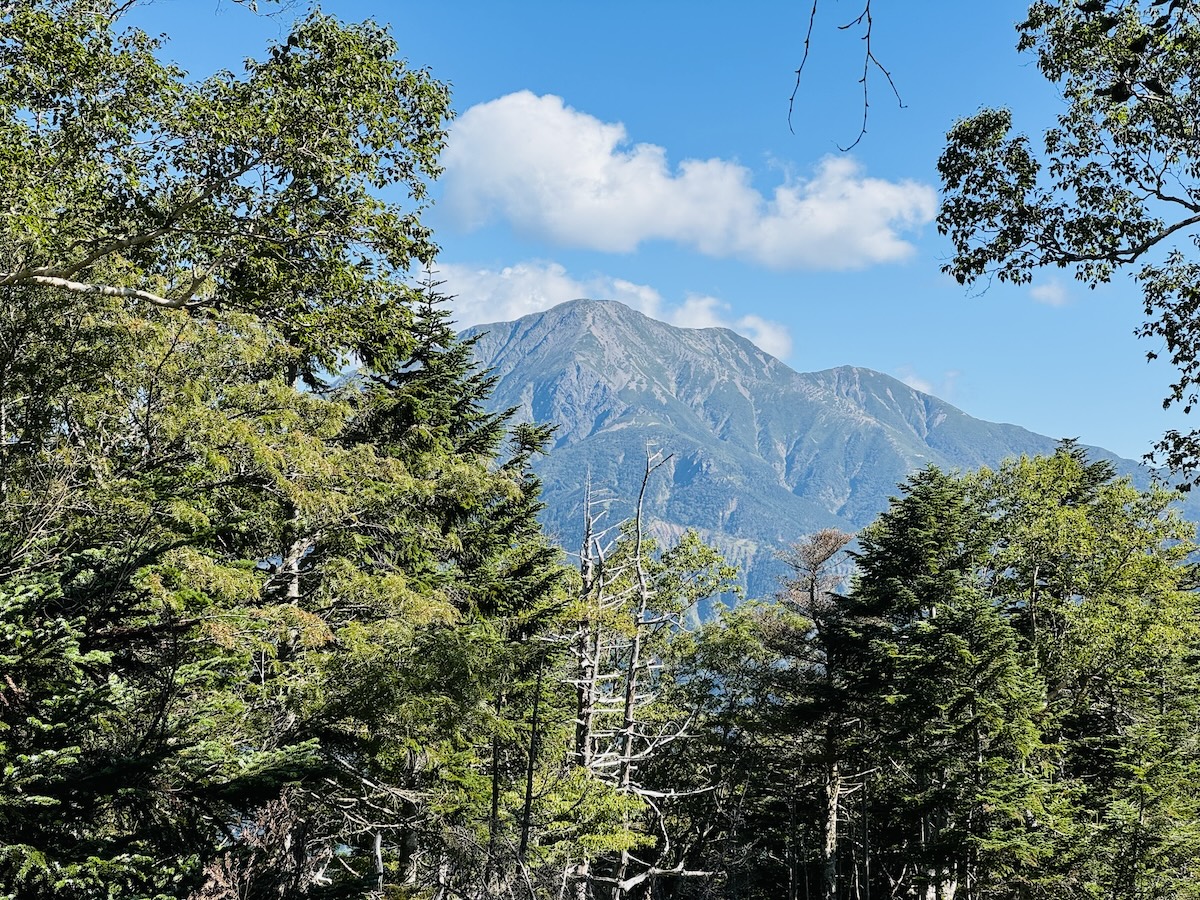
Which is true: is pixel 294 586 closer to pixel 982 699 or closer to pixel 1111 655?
pixel 982 699

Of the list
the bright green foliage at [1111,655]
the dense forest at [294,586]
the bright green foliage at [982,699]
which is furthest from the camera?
the bright green foliage at [1111,655]

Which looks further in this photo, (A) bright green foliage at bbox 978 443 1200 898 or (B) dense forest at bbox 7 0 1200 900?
(A) bright green foliage at bbox 978 443 1200 898

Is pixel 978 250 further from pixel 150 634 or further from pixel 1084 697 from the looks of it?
pixel 1084 697

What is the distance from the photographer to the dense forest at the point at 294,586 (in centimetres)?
609

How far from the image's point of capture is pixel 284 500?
9.72m

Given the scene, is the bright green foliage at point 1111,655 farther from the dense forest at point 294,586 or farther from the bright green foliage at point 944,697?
the bright green foliage at point 944,697

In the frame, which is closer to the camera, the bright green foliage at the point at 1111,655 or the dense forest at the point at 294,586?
the dense forest at the point at 294,586

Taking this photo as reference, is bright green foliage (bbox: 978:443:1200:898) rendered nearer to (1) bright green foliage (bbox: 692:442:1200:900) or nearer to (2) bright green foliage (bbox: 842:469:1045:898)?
(1) bright green foliage (bbox: 692:442:1200:900)

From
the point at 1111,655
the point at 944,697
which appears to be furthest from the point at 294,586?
the point at 1111,655

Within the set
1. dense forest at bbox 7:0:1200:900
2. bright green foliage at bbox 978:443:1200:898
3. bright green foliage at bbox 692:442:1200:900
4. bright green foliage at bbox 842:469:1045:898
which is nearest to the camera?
dense forest at bbox 7:0:1200:900

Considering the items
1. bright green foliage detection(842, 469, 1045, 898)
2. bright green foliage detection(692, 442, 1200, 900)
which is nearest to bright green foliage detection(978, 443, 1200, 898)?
bright green foliage detection(692, 442, 1200, 900)

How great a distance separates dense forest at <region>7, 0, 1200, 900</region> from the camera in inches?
240

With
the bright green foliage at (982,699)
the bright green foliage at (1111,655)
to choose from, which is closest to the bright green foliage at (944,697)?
the bright green foliage at (982,699)

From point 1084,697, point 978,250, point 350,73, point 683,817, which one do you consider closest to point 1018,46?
point 978,250
